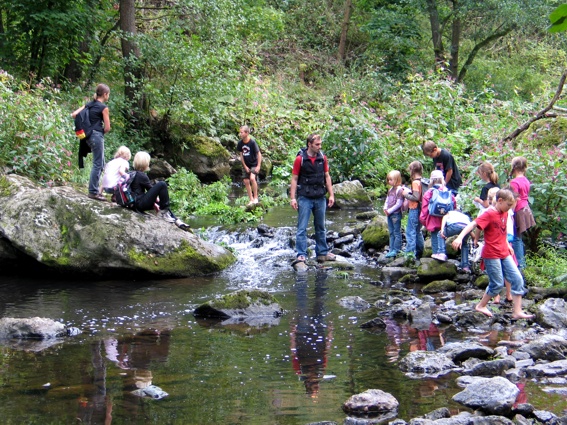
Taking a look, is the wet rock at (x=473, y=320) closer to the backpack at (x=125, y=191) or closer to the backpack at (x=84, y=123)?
the backpack at (x=125, y=191)

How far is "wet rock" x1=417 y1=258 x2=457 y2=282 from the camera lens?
10312 mm

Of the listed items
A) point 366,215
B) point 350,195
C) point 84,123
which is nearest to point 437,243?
point 366,215

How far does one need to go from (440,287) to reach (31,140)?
804 cm

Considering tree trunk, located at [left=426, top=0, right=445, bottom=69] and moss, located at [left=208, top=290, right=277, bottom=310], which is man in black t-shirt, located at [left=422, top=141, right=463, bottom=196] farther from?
tree trunk, located at [left=426, top=0, right=445, bottom=69]

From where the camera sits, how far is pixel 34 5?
18.8 meters

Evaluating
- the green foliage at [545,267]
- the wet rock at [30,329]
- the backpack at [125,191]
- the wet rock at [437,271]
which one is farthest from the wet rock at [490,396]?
the backpack at [125,191]

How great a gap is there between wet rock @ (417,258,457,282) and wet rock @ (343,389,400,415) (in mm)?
4949

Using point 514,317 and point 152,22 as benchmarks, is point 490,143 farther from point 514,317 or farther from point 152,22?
point 152,22

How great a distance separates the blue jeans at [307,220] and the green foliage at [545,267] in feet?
10.8

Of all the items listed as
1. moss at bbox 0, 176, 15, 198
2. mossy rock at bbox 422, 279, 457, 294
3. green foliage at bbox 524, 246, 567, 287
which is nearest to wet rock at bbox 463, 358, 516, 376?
green foliage at bbox 524, 246, 567, 287

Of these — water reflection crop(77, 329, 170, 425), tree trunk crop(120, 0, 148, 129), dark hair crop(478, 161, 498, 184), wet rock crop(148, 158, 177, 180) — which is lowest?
water reflection crop(77, 329, 170, 425)

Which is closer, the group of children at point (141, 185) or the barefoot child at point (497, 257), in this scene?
the barefoot child at point (497, 257)

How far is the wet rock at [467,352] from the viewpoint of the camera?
669 cm

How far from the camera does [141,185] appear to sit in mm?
11250
